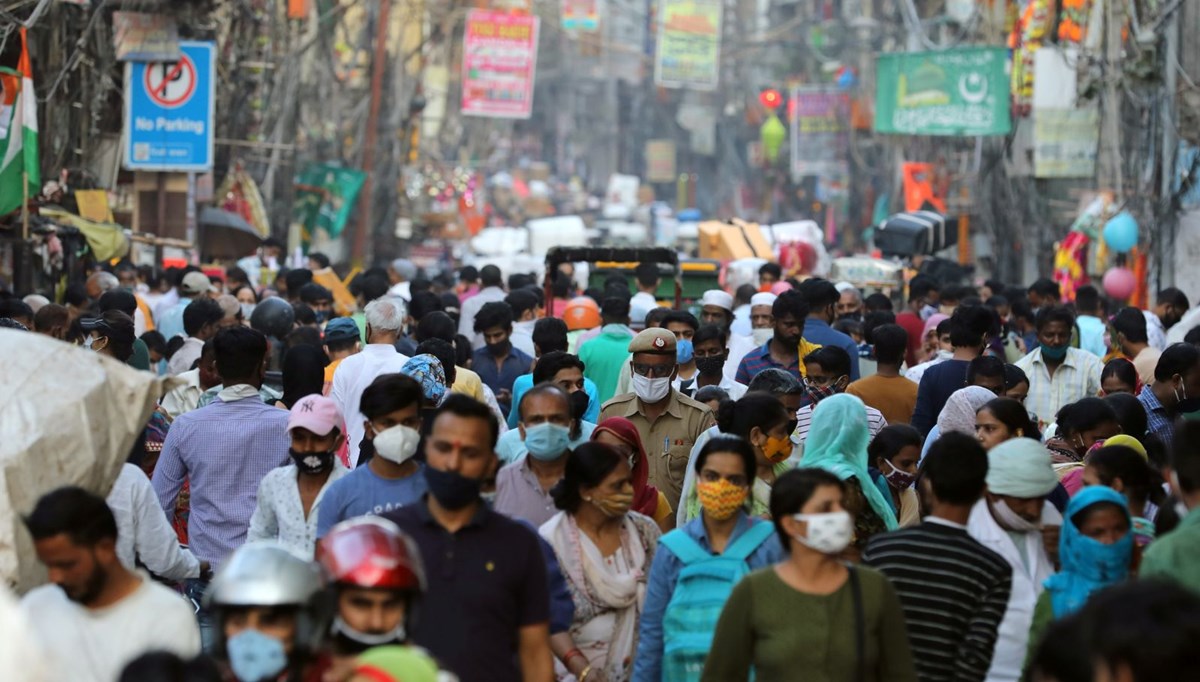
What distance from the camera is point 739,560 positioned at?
5609mm

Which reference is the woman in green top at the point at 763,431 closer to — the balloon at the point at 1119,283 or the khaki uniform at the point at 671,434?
the khaki uniform at the point at 671,434

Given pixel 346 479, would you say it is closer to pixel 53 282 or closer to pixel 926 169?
pixel 53 282

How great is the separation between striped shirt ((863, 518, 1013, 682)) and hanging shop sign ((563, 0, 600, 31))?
52682 millimetres

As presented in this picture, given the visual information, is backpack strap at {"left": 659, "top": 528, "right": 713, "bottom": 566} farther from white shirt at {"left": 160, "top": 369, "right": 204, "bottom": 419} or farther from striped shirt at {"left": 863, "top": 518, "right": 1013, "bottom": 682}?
white shirt at {"left": 160, "top": 369, "right": 204, "bottom": 419}

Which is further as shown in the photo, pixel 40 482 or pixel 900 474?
pixel 900 474

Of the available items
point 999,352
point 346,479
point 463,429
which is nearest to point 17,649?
point 463,429

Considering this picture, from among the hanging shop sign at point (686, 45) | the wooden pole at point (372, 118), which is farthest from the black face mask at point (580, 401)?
the hanging shop sign at point (686, 45)

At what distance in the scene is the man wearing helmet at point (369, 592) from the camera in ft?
13.1

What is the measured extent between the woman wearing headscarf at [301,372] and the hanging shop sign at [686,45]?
34754 millimetres

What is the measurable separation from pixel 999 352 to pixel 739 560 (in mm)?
6306

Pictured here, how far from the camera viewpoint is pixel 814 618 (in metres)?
4.80

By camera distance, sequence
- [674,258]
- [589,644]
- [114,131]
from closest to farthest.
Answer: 1. [589,644]
2. [674,258]
3. [114,131]

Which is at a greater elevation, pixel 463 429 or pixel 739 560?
pixel 463 429

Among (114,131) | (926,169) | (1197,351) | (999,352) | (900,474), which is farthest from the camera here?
(926,169)
